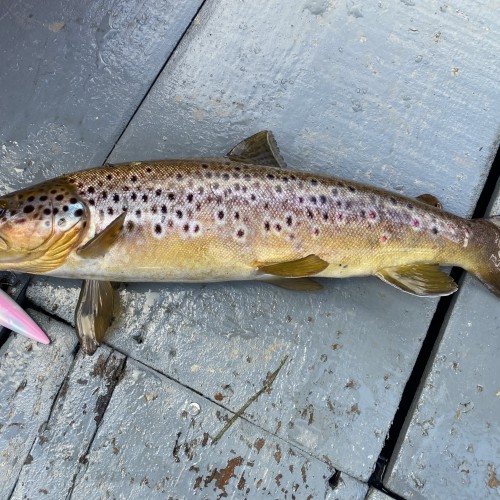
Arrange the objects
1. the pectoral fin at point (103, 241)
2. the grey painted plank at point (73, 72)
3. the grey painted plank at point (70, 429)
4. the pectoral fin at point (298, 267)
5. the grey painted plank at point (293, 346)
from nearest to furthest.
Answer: the pectoral fin at point (103, 241)
the pectoral fin at point (298, 267)
the grey painted plank at point (70, 429)
the grey painted plank at point (293, 346)
the grey painted plank at point (73, 72)

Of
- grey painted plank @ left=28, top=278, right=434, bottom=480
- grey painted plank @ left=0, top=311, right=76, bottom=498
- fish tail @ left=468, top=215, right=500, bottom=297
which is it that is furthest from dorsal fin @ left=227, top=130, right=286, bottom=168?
grey painted plank @ left=0, top=311, right=76, bottom=498

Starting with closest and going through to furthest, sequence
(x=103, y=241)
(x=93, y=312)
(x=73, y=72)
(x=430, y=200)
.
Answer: (x=103, y=241) → (x=93, y=312) → (x=430, y=200) → (x=73, y=72)

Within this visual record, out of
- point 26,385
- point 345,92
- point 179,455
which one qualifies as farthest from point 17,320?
point 345,92

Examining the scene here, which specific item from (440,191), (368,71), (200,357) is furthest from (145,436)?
(368,71)

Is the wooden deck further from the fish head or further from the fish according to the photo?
the fish head

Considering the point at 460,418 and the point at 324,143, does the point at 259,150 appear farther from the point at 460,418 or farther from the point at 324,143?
the point at 460,418

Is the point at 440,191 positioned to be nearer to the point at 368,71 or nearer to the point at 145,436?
the point at 368,71

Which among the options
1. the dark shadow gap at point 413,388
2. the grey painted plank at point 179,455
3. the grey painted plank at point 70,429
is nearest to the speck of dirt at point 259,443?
the grey painted plank at point 179,455

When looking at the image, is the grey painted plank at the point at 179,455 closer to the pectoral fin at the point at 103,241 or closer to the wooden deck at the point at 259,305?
the wooden deck at the point at 259,305
